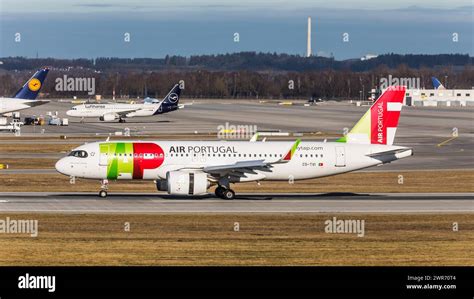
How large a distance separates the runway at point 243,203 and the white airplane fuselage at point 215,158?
1621mm

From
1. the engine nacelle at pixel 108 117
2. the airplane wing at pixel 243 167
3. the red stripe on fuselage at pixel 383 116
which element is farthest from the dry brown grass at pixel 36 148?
the engine nacelle at pixel 108 117

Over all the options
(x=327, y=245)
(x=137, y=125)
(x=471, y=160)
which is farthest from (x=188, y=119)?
(x=327, y=245)

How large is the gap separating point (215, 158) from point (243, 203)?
3.65 metres

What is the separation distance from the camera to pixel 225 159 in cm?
6156

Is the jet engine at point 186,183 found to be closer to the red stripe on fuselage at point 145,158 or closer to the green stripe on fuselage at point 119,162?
the red stripe on fuselage at point 145,158

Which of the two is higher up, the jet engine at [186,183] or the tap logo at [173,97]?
the tap logo at [173,97]

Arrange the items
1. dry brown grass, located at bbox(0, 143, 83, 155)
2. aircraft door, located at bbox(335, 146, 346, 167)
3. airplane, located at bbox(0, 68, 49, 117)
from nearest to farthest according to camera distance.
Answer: aircraft door, located at bbox(335, 146, 346, 167) < dry brown grass, located at bbox(0, 143, 83, 155) < airplane, located at bbox(0, 68, 49, 117)

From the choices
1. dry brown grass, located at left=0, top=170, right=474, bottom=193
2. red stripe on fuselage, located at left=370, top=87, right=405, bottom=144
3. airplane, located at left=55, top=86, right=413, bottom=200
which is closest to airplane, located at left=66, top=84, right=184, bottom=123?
dry brown grass, located at left=0, top=170, right=474, bottom=193

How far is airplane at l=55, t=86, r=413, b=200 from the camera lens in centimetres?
5972

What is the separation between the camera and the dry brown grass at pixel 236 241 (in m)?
40.9

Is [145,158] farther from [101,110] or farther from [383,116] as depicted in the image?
[101,110]

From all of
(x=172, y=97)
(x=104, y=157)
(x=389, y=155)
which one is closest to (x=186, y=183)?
(x=104, y=157)

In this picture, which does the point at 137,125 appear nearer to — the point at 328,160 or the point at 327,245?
the point at 328,160

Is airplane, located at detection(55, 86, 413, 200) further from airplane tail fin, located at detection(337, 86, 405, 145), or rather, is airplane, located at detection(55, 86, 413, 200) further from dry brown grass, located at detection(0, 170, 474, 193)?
dry brown grass, located at detection(0, 170, 474, 193)
